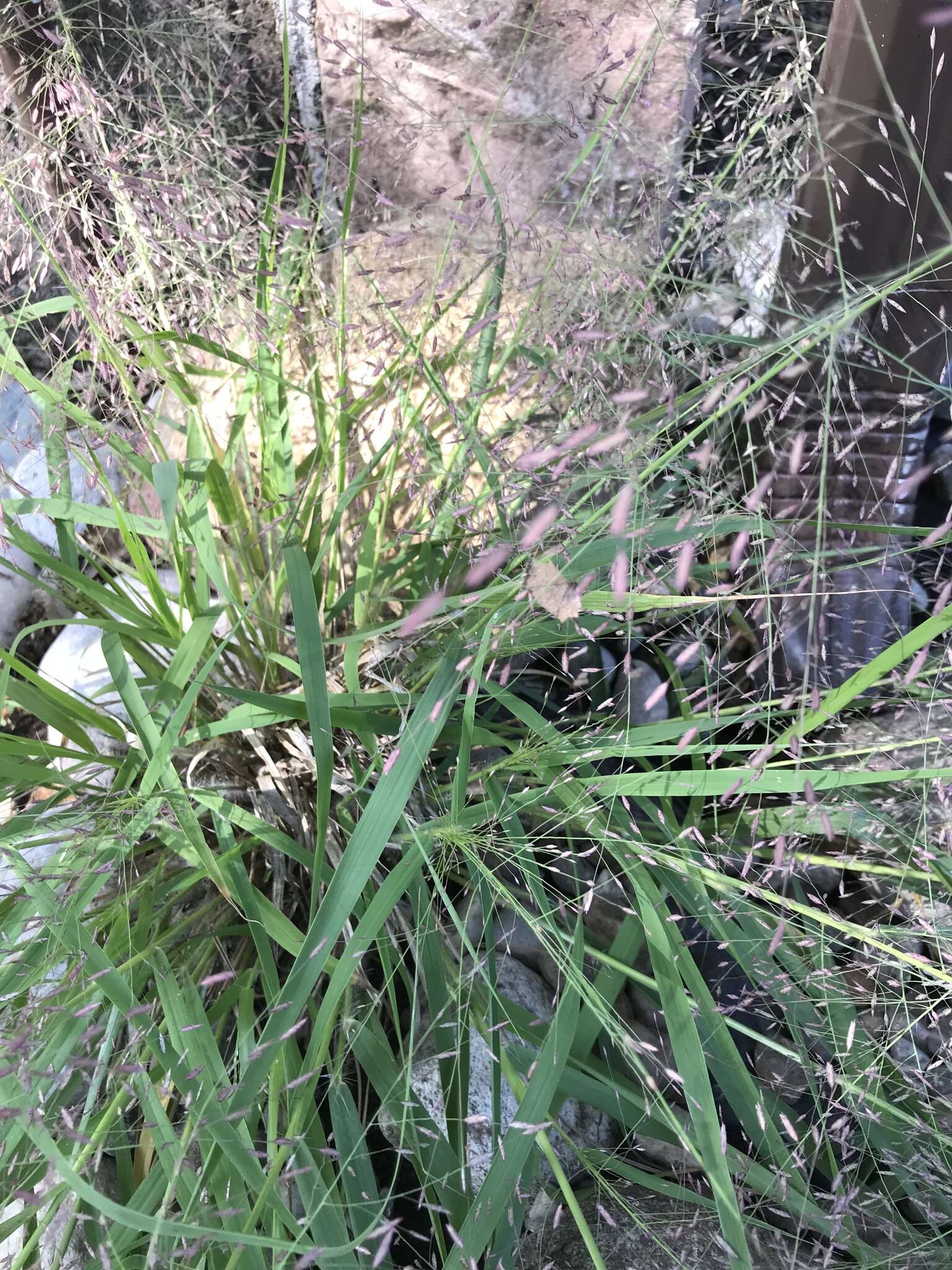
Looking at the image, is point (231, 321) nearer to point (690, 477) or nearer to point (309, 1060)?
point (690, 477)

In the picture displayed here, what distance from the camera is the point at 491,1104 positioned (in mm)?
917

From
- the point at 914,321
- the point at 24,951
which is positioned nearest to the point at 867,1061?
the point at 24,951

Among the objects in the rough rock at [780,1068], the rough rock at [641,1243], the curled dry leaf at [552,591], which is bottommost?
the rough rock at [780,1068]

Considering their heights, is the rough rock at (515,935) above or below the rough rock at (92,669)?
below

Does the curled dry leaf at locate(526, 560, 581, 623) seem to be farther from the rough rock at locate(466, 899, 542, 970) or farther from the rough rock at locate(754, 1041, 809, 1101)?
the rough rock at locate(754, 1041, 809, 1101)

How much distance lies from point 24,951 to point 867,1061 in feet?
2.66

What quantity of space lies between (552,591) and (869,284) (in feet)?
2.08

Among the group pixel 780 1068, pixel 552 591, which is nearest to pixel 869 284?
pixel 552 591

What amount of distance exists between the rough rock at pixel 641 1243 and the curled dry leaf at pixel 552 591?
637mm

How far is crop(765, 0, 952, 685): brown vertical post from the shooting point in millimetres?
1054

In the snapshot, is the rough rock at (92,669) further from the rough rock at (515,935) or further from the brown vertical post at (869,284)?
the brown vertical post at (869,284)

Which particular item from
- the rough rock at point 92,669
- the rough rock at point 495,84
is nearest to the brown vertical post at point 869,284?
the rough rock at point 495,84

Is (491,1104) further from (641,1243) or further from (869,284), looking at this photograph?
(869,284)

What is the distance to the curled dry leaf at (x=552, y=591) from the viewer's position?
0.59 metres
